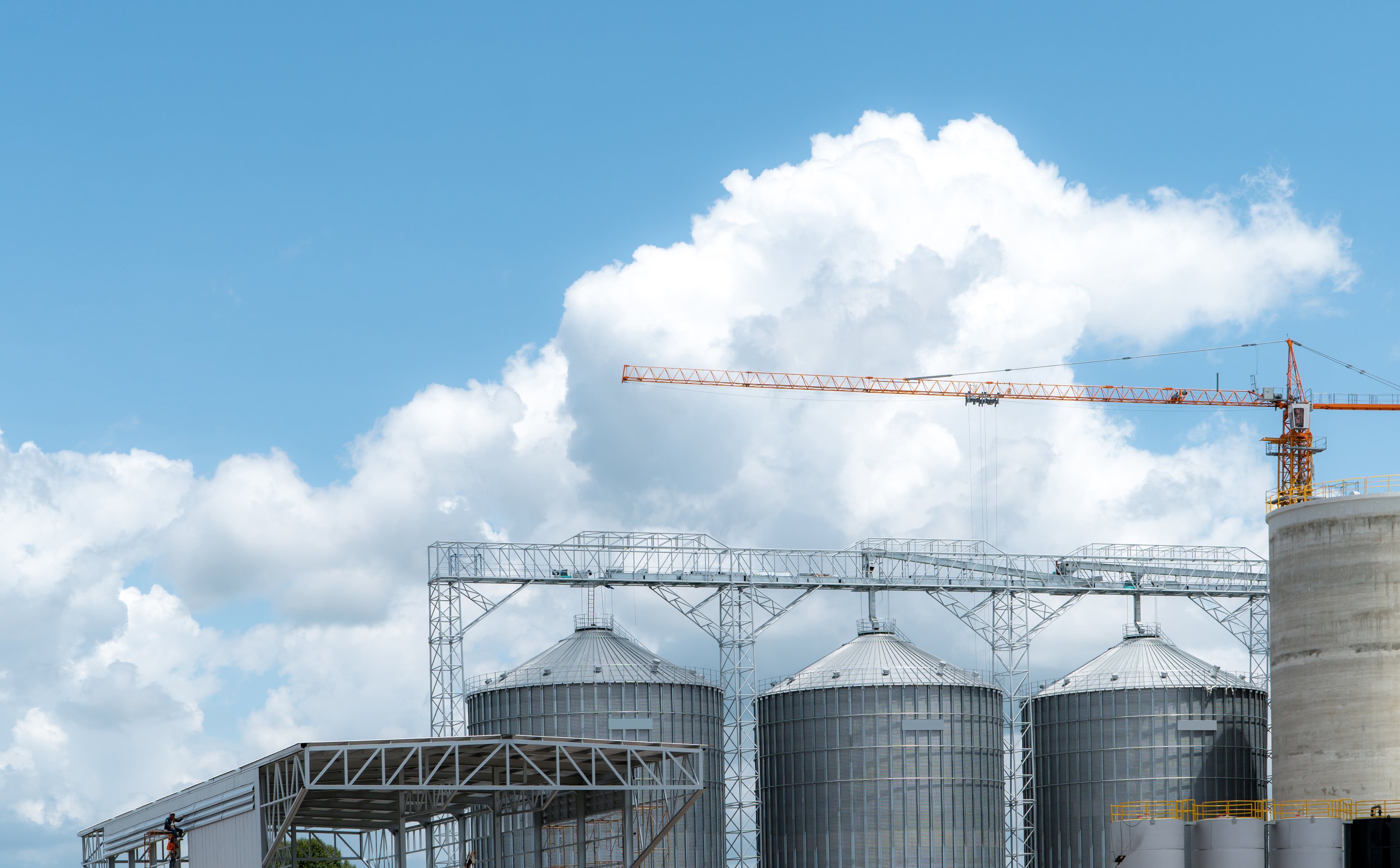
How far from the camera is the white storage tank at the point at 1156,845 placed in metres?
57.2

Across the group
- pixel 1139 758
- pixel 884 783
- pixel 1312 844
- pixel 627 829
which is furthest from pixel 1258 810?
pixel 627 829

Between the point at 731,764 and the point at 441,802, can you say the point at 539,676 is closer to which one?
the point at 731,764

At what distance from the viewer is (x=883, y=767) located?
7262 centimetres

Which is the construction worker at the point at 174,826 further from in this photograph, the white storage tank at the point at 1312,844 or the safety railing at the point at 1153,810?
the safety railing at the point at 1153,810

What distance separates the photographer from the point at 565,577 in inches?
3095

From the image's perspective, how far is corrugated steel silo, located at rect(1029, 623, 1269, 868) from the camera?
74500 millimetres

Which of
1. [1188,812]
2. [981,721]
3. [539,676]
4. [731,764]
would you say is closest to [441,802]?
[539,676]

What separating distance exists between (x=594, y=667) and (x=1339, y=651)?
2968 cm

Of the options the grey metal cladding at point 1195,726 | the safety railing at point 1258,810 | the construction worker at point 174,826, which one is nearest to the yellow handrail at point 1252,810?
the safety railing at point 1258,810

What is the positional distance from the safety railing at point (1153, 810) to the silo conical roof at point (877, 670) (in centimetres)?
785

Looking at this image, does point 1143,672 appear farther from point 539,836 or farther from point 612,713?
point 539,836

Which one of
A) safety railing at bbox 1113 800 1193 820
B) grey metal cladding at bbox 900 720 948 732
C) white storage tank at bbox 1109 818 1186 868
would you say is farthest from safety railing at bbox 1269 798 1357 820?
grey metal cladding at bbox 900 720 948 732

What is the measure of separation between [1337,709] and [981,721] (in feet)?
55.8

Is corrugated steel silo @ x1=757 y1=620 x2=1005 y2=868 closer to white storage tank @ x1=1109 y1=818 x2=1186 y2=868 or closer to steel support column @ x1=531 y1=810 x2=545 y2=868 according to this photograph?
white storage tank @ x1=1109 y1=818 x2=1186 y2=868
